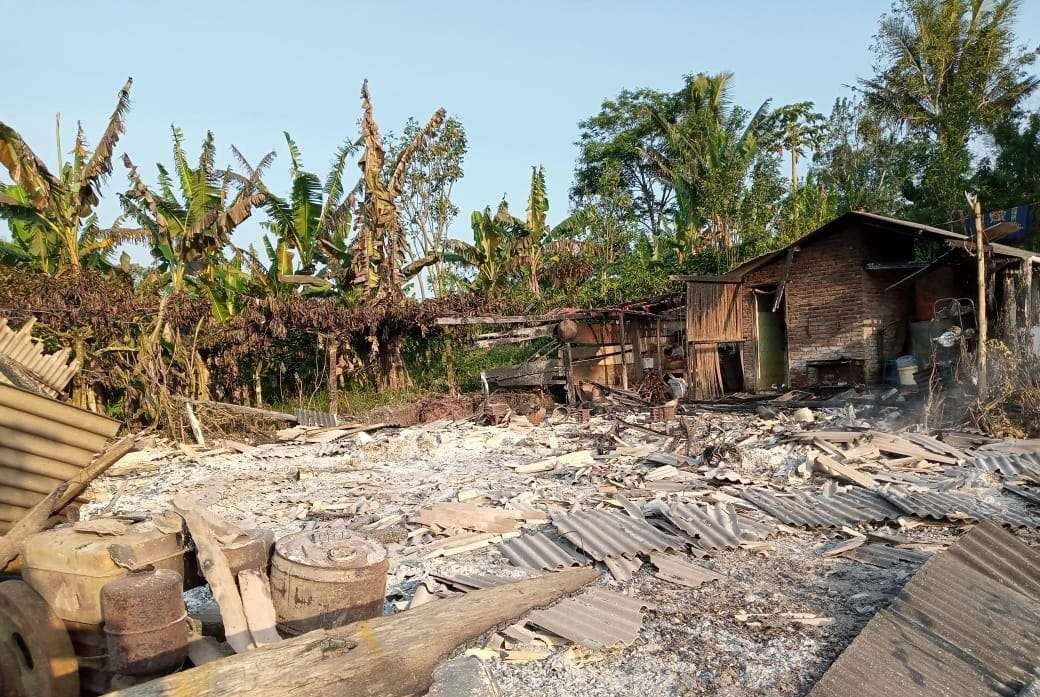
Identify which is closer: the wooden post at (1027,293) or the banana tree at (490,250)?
the wooden post at (1027,293)

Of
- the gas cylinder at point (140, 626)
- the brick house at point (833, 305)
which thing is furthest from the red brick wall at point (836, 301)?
the gas cylinder at point (140, 626)

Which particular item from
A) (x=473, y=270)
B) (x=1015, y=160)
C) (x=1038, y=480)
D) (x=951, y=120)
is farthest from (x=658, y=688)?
(x=951, y=120)

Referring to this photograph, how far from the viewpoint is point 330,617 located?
12.0ft

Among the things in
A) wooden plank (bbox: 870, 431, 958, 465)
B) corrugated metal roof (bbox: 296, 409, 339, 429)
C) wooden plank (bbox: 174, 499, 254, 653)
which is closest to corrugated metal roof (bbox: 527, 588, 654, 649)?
wooden plank (bbox: 174, 499, 254, 653)

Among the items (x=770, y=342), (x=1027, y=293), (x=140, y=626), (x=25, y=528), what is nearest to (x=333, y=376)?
(x=770, y=342)

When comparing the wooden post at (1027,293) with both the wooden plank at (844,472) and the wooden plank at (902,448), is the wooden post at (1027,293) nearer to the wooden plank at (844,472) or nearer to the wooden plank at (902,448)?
the wooden plank at (902,448)

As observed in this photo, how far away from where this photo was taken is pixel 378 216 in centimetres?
1697

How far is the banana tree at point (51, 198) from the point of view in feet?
45.0

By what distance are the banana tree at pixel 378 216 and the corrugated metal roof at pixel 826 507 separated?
11.7m

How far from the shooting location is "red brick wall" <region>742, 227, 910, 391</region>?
50.2 ft

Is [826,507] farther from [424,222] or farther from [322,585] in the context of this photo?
[424,222]

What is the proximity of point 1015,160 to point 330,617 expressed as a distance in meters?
24.7

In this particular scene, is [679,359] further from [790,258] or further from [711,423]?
[711,423]

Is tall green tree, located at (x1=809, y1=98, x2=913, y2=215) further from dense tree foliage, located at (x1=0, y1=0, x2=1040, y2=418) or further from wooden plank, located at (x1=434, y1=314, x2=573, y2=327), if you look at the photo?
wooden plank, located at (x1=434, y1=314, x2=573, y2=327)
